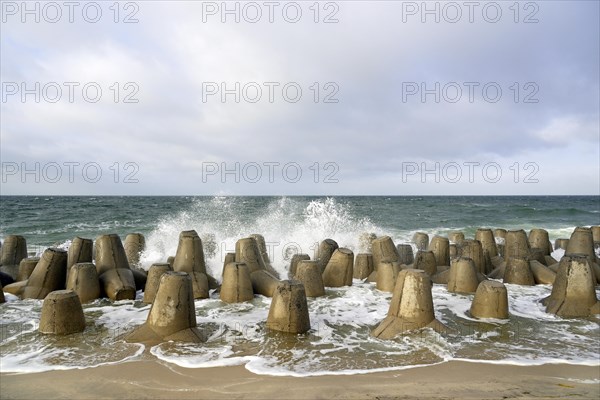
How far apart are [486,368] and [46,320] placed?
4718 millimetres

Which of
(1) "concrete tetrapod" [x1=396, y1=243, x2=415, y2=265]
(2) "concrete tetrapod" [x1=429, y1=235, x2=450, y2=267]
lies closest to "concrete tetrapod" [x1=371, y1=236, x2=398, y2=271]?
(1) "concrete tetrapod" [x1=396, y1=243, x2=415, y2=265]

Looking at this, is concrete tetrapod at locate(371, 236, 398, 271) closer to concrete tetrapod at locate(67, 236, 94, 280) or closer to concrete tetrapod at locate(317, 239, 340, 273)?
concrete tetrapod at locate(317, 239, 340, 273)

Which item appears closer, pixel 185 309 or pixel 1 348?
pixel 1 348

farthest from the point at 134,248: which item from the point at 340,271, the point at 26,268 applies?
the point at 340,271

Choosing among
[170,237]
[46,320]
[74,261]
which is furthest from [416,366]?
[170,237]

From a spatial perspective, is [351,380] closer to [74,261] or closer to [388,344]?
[388,344]

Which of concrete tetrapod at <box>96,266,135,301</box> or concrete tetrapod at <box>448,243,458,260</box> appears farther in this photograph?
concrete tetrapod at <box>448,243,458,260</box>

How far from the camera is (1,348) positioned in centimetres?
468

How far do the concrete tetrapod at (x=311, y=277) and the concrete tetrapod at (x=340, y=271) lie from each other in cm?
73

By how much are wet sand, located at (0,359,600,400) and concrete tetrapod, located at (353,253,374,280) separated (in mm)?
4274

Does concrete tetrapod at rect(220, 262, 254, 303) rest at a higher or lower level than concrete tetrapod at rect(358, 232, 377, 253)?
lower

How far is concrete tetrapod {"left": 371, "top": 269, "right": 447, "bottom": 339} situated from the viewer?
5.13m

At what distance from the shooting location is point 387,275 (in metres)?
7.43

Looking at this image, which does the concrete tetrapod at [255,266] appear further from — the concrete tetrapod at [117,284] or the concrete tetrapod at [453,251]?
the concrete tetrapod at [453,251]
